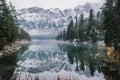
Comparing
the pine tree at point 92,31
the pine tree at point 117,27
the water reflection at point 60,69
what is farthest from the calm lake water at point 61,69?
the pine tree at point 92,31

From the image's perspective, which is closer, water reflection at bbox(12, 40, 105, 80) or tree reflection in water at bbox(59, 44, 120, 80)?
water reflection at bbox(12, 40, 105, 80)

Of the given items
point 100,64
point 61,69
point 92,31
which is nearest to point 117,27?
point 100,64

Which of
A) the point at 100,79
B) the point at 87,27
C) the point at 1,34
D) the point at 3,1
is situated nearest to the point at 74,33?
the point at 87,27

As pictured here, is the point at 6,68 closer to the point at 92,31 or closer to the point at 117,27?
the point at 117,27

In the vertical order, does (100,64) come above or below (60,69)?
below

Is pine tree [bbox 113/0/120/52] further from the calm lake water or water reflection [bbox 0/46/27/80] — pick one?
water reflection [bbox 0/46/27/80]

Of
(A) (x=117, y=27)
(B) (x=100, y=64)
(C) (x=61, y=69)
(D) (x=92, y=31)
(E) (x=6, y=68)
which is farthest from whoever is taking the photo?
(D) (x=92, y=31)

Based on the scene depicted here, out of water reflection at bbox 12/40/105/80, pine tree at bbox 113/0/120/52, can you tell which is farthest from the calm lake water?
pine tree at bbox 113/0/120/52

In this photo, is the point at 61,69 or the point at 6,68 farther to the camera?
the point at 61,69

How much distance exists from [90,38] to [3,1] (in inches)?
2803

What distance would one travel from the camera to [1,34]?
267 ft

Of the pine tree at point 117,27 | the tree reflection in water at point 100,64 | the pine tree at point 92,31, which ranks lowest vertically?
the pine tree at point 92,31

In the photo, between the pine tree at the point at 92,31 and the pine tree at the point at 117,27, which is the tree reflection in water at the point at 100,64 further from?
the pine tree at the point at 92,31

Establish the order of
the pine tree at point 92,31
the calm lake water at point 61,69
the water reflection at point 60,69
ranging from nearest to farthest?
the calm lake water at point 61,69 < the water reflection at point 60,69 < the pine tree at point 92,31
